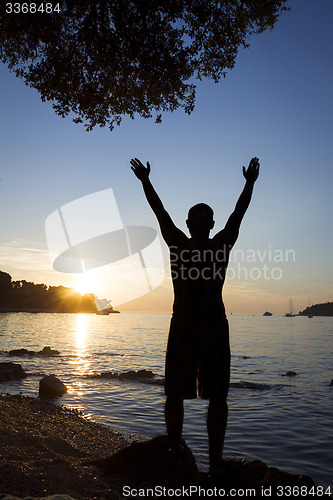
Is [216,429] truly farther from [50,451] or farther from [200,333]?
[50,451]

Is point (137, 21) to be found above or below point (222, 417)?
above

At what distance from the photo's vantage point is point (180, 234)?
4.34m

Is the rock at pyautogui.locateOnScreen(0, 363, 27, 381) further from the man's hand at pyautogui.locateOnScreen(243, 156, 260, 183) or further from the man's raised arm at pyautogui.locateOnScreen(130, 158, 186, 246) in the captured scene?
the man's hand at pyautogui.locateOnScreen(243, 156, 260, 183)

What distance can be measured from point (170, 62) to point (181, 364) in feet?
21.2

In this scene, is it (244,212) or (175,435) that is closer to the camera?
(175,435)

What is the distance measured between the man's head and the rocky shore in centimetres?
266

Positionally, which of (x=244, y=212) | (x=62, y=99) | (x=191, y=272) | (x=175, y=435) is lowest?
(x=175, y=435)

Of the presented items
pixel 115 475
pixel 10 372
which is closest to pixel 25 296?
pixel 10 372

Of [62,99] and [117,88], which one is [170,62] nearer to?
[117,88]

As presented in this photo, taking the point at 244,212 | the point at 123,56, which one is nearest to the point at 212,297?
the point at 244,212

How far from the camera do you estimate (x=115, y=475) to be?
4258 millimetres

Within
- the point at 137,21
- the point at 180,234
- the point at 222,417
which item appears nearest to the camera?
the point at 222,417

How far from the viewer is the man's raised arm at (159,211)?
4.35m

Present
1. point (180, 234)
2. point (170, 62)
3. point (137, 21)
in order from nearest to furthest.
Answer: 1. point (180, 234)
2. point (137, 21)
3. point (170, 62)
